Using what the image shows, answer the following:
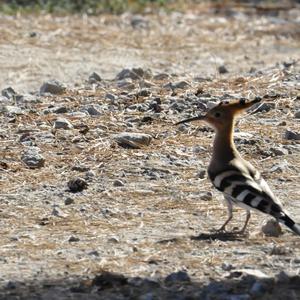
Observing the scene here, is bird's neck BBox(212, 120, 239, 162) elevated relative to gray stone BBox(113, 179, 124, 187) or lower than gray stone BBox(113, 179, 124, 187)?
elevated

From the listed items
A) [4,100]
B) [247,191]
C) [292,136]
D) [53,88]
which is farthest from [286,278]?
[53,88]

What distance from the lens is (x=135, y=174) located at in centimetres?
913

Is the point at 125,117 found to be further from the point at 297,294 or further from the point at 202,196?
the point at 297,294

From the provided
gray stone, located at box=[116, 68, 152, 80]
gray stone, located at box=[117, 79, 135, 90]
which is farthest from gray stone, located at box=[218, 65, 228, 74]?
gray stone, located at box=[117, 79, 135, 90]

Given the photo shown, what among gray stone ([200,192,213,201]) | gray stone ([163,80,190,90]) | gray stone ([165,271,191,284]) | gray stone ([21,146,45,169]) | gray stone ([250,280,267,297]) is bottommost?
gray stone ([163,80,190,90])

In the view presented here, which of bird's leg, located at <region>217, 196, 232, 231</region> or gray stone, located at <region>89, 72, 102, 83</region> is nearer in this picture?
bird's leg, located at <region>217, 196, 232, 231</region>

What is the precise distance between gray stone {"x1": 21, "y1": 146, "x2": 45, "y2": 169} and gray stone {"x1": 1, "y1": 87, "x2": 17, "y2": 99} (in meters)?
2.63

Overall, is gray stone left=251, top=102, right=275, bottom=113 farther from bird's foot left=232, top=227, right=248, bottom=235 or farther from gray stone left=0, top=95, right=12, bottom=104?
bird's foot left=232, top=227, right=248, bottom=235

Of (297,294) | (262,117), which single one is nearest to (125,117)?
(262,117)

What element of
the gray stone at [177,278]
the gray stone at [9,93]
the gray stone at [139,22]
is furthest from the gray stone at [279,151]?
the gray stone at [139,22]

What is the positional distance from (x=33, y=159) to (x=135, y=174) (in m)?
0.83

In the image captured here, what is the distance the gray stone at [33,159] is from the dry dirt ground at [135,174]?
0.06m

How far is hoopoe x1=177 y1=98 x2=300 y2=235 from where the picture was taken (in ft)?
24.1

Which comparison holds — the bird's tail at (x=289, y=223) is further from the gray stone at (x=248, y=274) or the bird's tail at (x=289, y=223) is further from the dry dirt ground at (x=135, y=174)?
the gray stone at (x=248, y=274)
